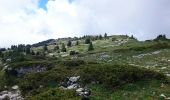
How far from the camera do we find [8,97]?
124ft

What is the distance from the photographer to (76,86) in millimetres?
35688

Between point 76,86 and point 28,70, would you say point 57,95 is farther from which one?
point 28,70

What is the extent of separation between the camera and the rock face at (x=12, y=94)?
37400 mm

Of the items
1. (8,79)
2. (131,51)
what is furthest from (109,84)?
(131,51)

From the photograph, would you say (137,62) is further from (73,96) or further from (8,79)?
(73,96)

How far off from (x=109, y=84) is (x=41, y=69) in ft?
46.8

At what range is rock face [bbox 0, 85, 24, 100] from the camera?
123 feet

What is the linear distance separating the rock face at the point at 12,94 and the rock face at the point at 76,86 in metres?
4.73

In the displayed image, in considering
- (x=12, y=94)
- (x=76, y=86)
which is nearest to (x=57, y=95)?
(x=76, y=86)

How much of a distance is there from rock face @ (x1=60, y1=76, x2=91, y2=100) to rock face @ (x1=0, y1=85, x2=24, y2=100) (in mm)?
4725

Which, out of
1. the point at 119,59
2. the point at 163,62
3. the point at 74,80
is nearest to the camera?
the point at 74,80

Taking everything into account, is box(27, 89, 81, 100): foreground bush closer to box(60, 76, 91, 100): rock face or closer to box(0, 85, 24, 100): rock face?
box(60, 76, 91, 100): rock face

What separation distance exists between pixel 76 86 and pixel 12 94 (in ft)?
25.2

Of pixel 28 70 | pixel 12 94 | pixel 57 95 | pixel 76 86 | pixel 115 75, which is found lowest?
pixel 12 94
